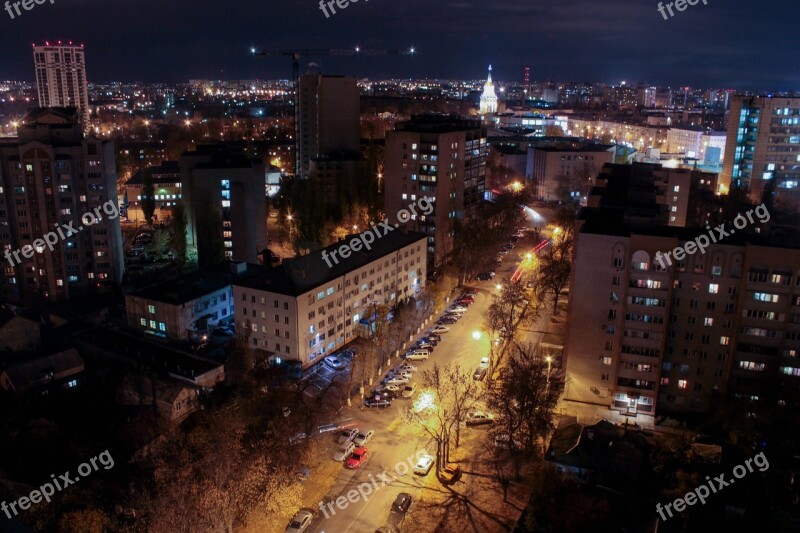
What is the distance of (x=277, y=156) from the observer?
1827 inches

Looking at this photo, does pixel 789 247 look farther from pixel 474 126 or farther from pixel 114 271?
pixel 114 271

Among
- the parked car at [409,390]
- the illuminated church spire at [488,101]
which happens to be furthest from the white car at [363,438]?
the illuminated church spire at [488,101]

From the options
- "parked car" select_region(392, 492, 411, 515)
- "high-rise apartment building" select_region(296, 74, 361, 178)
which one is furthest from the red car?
"high-rise apartment building" select_region(296, 74, 361, 178)

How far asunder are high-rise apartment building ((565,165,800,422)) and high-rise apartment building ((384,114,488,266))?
32.7 feet

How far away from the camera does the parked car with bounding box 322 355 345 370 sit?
16.3 metres

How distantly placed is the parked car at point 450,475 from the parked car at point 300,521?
2623 millimetres

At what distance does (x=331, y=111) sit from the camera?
37.7m

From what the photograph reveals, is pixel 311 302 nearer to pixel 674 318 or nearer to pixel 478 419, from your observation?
pixel 478 419

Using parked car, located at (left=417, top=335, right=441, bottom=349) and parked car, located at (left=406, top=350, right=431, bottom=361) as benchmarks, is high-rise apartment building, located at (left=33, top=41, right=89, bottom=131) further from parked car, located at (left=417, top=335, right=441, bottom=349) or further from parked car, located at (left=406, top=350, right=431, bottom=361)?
parked car, located at (left=406, top=350, right=431, bottom=361)

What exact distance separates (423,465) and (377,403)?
2.53 m

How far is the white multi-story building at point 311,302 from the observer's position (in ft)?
52.3

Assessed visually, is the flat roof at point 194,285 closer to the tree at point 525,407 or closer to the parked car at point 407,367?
the parked car at point 407,367

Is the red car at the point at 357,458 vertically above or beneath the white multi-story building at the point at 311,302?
beneath

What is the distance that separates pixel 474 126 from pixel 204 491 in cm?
2097
